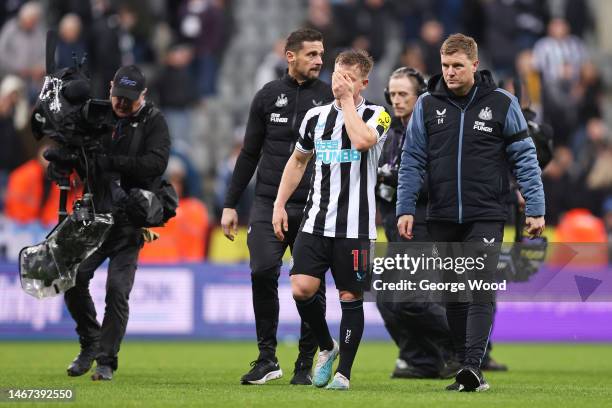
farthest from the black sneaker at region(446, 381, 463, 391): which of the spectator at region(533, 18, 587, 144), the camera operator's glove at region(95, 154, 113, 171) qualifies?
the spectator at region(533, 18, 587, 144)

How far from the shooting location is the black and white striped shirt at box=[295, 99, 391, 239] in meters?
9.05

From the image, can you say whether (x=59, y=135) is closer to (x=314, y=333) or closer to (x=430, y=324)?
(x=314, y=333)

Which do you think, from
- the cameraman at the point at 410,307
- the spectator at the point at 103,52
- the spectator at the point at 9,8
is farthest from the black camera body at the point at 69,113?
the spectator at the point at 9,8

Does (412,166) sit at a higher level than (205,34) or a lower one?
lower

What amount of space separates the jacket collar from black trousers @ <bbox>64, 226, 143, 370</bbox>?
9.08 feet

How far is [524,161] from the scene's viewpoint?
904cm

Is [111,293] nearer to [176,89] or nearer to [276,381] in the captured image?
[276,381]

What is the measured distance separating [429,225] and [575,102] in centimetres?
1294

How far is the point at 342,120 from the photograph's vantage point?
30.0 feet

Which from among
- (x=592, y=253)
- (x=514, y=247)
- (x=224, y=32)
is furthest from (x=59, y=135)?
(x=224, y=32)

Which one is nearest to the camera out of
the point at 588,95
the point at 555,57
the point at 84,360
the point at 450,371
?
the point at 84,360

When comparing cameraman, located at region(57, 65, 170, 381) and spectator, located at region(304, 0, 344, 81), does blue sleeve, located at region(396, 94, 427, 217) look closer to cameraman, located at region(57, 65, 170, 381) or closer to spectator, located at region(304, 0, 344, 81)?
cameraman, located at region(57, 65, 170, 381)

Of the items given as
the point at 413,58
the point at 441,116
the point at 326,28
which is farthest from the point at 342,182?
the point at 326,28

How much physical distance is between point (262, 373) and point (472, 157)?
2330mm
